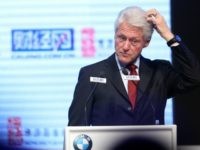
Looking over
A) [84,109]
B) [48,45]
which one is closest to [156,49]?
[48,45]

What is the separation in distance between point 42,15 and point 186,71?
4.68 ft

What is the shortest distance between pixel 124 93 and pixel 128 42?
0.23 meters

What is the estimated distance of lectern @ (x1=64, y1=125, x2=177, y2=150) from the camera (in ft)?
3.41

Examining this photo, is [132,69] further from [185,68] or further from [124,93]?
[185,68]

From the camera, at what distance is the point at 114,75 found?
7.03 ft

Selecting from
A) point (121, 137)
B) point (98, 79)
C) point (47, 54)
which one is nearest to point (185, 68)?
point (98, 79)

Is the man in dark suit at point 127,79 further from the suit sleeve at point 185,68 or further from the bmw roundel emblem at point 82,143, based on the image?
the bmw roundel emblem at point 82,143

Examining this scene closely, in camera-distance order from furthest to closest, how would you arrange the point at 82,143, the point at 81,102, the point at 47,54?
the point at 47,54
the point at 81,102
the point at 82,143

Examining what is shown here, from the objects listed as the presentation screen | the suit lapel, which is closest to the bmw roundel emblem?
the suit lapel

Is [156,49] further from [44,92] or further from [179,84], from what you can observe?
[179,84]

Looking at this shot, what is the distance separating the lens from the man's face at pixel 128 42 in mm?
2088

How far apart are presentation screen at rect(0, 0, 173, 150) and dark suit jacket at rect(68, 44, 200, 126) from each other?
997mm

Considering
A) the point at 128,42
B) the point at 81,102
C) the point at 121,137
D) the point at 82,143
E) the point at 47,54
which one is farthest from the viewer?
the point at 47,54

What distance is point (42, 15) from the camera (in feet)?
10.5
